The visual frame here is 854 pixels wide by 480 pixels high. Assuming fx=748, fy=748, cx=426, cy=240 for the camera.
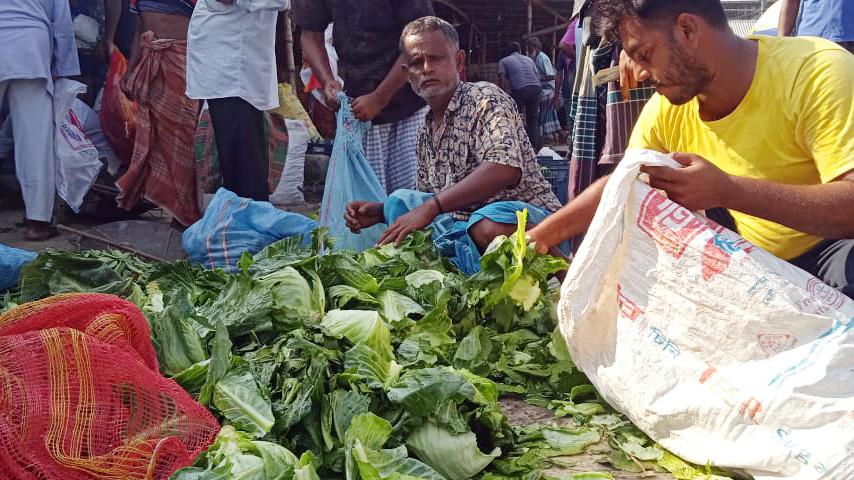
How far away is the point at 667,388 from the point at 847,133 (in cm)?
89

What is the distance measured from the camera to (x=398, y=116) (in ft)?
15.1

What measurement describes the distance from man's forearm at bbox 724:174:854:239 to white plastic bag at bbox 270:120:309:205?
483cm

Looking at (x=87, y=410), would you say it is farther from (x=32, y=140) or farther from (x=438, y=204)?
(x=32, y=140)

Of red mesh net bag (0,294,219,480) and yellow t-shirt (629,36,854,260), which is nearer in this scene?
red mesh net bag (0,294,219,480)

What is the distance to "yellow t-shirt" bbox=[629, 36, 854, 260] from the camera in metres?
2.16

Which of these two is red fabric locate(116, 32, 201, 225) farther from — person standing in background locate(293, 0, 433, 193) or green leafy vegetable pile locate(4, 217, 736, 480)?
green leafy vegetable pile locate(4, 217, 736, 480)

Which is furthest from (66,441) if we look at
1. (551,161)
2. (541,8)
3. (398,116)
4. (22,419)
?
(541,8)

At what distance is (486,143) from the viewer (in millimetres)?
3621

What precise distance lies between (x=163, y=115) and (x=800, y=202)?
473 cm

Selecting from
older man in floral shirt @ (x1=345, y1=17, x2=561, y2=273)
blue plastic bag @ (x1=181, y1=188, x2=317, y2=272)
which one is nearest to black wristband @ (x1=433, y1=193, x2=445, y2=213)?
older man in floral shirt @ (x1=345, y1=17, x2=561, y2=273)

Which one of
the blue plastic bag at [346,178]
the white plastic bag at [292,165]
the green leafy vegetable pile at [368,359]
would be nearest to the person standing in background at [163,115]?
the white plastic bag at [292,165]

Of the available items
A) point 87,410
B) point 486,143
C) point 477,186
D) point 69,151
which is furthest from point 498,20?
point 87,410

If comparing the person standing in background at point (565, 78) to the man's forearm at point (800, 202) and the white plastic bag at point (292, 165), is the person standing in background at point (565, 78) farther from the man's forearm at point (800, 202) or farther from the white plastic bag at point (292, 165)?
the man's forearm at point (800, 202)

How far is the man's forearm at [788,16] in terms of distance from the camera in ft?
14.5
